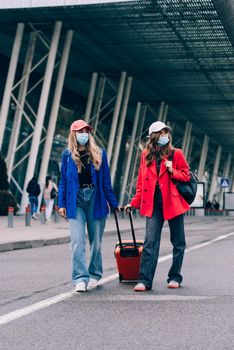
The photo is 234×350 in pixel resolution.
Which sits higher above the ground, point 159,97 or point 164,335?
point 159,97

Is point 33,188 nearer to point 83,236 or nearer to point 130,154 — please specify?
point 130,154

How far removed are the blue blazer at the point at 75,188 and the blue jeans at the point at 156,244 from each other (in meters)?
0.50

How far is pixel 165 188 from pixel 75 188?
1028 millimetres

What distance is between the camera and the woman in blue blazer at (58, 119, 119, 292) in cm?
945

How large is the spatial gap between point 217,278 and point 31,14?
73.9 ft

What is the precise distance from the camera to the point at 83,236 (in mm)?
9508

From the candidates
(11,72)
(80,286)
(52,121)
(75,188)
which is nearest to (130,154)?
(52,121)

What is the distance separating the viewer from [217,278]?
35.9 ft

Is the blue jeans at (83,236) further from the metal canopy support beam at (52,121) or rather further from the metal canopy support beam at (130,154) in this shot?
the metal canopy support beam at (130,154)

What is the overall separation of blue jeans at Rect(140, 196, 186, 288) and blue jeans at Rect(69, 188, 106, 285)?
1.89 ft

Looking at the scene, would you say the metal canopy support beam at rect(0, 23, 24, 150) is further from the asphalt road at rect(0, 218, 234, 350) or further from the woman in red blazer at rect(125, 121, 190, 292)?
the woman in red blazer at rect(125, 121, 190, 292)

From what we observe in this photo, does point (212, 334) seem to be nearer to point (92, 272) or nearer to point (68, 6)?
point (92, 272)

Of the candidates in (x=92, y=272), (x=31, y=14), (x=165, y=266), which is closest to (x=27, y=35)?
(x=31, y=14)

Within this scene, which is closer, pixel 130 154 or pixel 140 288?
pixel 140 288
